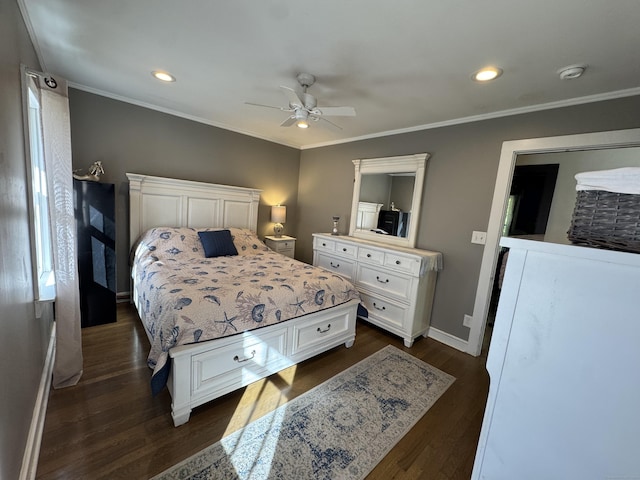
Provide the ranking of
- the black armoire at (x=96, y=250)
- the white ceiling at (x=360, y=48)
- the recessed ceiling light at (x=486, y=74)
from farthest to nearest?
the black armoire at (x=96, y=250)
the recessed ceiling light at (x=486, y=74)
the white ceiling at (x=360, y=48)

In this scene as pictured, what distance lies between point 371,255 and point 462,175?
1.28m

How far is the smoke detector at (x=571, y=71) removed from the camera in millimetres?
1675

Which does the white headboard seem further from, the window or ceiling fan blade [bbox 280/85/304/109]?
ceiling fan blade [bbox 280/85/304/109]

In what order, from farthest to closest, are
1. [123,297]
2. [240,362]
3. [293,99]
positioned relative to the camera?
[123,297] → [293,99] → [240,362]

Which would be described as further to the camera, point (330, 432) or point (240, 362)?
point (240, 362)

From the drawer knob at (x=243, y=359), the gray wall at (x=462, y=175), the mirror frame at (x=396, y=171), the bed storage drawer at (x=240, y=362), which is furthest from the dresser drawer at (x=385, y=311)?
the drawer knob at (x=243, y=359)

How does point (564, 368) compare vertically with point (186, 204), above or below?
below

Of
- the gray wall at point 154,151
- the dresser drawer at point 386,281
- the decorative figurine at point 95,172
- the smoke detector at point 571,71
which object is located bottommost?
the dresser drawer at point 386,281

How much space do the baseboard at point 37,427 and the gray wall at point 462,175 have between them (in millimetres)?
3195

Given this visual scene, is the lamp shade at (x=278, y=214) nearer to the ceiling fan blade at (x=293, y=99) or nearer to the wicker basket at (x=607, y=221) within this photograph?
the ceiling fan blade at (x=293, y=99)

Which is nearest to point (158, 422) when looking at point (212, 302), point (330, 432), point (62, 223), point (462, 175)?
point (212, 302)

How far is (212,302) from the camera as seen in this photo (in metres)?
1.76

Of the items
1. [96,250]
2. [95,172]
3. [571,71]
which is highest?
[571,71]

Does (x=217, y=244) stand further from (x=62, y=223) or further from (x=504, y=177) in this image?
(x=504, y=177)
